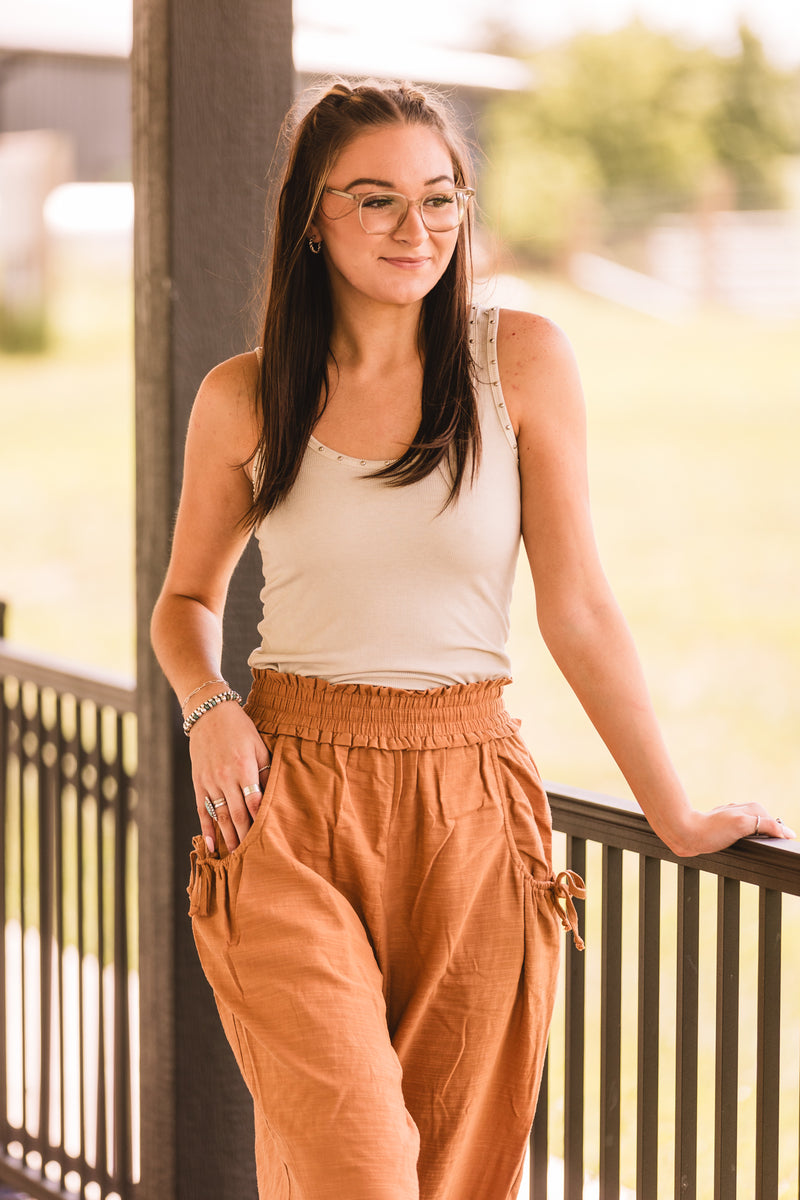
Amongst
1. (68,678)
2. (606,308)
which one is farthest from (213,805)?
(606,308)

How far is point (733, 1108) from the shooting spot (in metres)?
1.55

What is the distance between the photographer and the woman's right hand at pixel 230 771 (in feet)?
4.86

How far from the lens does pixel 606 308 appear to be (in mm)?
22938

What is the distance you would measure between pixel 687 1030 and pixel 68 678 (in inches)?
48.3

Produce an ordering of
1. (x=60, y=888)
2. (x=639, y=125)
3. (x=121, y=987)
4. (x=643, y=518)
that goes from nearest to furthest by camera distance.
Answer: (x=121, y=987), (x=60, y=888), (x=643, y=518), (x=639, y=125)

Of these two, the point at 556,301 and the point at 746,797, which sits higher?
the point at 556,301

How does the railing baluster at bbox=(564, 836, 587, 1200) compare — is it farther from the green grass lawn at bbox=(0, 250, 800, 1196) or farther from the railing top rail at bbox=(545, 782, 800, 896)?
the green grass lawn at bbox=(0, 250, 800, 1196)

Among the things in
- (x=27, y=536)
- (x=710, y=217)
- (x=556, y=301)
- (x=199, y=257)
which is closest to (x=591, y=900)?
(x=199, y=257)

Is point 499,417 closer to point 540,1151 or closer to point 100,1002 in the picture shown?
point 540,1151

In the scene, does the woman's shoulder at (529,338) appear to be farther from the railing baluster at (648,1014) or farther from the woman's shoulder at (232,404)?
the railing baluster at (648,1014)

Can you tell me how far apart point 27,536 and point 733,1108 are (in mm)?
16880

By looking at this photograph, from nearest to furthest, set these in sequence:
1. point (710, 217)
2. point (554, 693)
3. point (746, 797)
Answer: point (746, 797) → point (554, 693) → point (710, 217)

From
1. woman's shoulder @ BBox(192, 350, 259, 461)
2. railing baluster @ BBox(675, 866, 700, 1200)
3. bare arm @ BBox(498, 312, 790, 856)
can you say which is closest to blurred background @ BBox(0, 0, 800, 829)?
woman's shoulder @ BBox(192, 350, 259, 461)

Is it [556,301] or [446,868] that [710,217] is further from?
[446,868]
